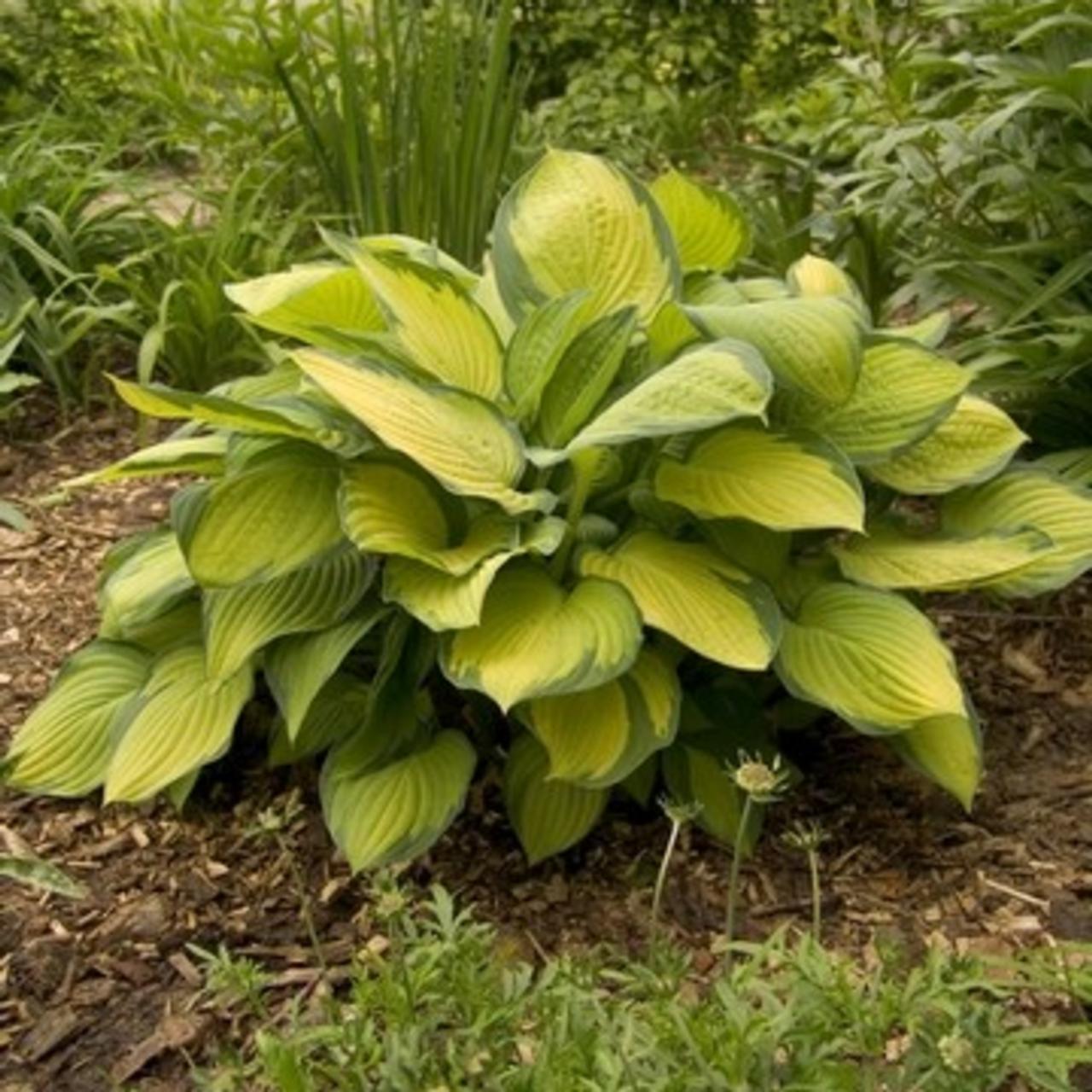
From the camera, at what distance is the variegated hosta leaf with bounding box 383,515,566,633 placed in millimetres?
2061

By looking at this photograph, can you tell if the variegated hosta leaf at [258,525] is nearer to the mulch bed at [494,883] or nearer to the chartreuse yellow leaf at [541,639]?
the chartreuse yellow leaf at [541,639]

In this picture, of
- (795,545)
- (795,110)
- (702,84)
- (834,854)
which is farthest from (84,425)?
(702,84)

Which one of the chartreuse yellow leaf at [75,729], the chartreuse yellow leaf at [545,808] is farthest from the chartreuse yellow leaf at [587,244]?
the chartreuse yellow leaf at [75,729]

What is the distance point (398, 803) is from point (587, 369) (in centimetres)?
61

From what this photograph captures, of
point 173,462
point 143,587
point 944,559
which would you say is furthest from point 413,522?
point 944,559

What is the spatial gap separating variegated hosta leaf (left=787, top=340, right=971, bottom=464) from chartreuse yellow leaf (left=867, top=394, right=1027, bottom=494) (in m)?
0.06

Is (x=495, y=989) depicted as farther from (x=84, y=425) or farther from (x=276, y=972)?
(x=84, y=425)

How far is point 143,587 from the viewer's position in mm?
2424

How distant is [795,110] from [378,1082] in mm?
3979

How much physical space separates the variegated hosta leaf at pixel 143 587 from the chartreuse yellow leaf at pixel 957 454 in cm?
98

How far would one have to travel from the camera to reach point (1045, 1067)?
1652 millimetres

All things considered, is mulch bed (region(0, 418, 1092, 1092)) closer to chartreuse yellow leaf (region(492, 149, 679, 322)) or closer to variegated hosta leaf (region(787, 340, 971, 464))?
variegated hosta leaf (region(787, 340, 971, 464))

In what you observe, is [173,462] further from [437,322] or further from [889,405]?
[889,405]

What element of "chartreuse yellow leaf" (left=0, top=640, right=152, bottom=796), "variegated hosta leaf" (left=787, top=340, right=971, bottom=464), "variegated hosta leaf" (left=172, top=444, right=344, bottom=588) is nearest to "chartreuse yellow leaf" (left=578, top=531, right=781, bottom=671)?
"variegated hosta leaf" (left=787, top=340, right=971, bottom=464)
